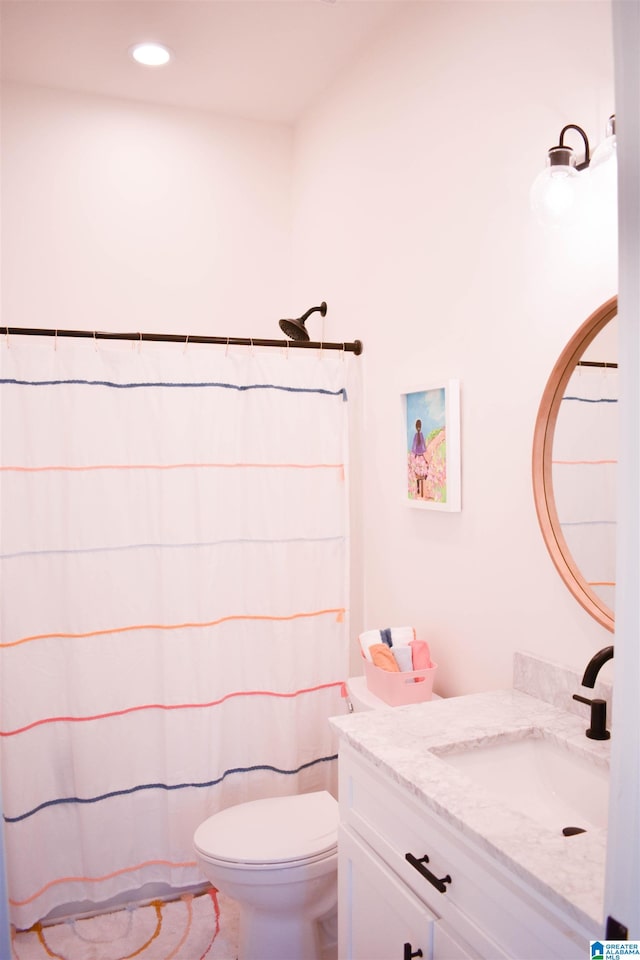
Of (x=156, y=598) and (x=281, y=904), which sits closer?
(x=281, y=904)

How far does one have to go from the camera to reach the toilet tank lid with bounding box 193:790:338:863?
6.21 feet

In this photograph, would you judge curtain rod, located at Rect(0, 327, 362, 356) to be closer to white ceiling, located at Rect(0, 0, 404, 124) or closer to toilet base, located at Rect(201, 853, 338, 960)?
white ceiling, located at Rect(0, 0, 404, 124)

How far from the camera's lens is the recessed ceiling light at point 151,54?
251cm

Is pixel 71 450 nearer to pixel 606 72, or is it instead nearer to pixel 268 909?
pixel 268 909

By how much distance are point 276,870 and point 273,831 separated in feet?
0.48

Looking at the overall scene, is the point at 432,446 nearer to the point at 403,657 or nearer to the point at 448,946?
the point at 403,657

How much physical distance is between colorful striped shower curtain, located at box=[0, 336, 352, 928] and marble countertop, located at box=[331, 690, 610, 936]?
828 millimetres

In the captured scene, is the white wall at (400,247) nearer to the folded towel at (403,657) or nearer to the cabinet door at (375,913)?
the folded towel at (403,657)

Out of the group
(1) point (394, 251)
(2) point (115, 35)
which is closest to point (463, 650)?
(1) point (394, 251)

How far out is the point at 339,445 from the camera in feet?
8.27

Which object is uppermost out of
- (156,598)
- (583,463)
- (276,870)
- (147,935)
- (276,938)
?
(583,463)

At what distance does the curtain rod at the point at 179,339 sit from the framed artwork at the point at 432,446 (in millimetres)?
363

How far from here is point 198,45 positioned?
2.51 m

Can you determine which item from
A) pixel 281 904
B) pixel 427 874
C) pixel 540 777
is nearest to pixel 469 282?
pixel 540 777
